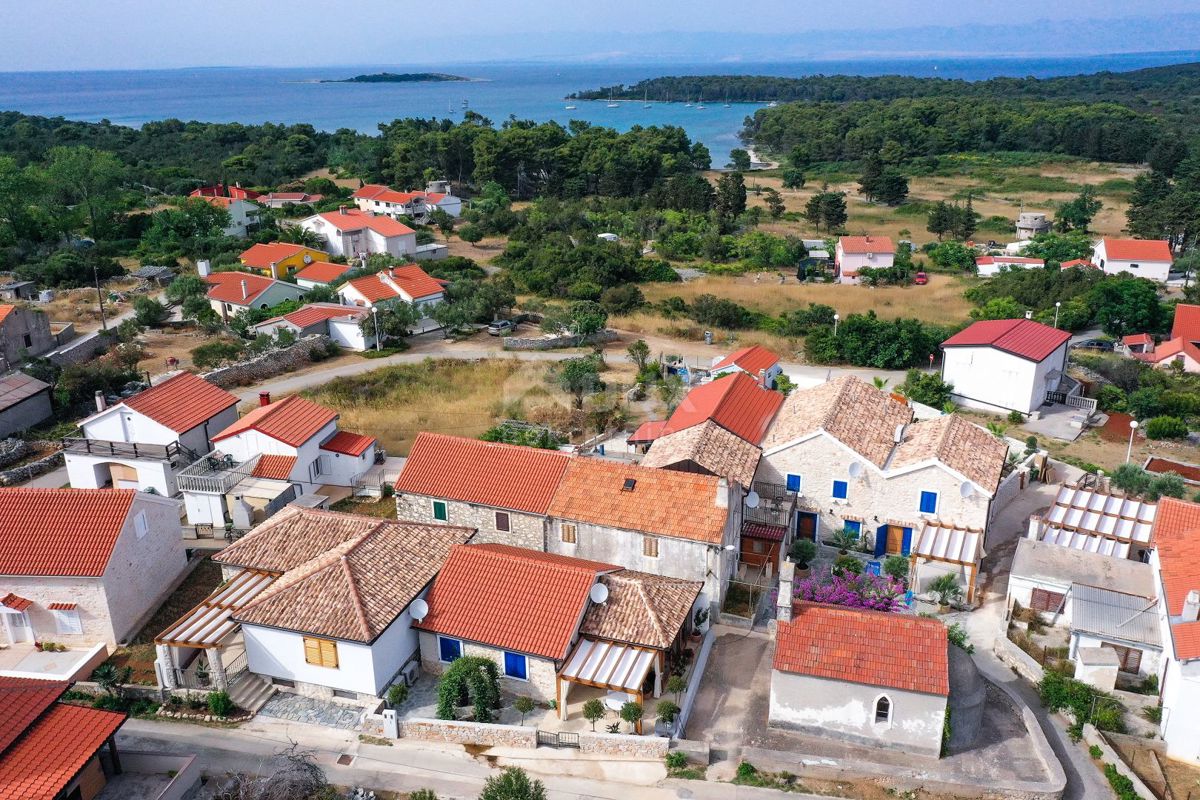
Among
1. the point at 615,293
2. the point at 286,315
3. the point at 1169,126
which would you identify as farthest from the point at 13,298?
the point at 1169,126

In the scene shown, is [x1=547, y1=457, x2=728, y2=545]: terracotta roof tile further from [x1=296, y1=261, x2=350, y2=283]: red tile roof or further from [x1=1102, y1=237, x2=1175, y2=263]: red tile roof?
[x1=1102, y1=237, x2=1175, y2=263]: red tile roof

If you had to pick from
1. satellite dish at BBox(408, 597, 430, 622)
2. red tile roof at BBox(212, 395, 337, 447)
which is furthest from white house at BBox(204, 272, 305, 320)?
satellite dish at BBox(408, 597, 430, 622)

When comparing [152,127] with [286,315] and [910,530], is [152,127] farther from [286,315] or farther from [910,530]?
[910,530]

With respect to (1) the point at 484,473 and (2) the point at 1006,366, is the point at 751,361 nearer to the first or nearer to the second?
(2) the point at 1006,366

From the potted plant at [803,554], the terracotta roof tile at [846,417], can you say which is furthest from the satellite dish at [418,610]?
the terracotta roof tile at [846,417]

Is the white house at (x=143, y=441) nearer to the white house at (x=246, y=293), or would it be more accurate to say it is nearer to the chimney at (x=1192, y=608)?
the white house at (x=246, y=293)
